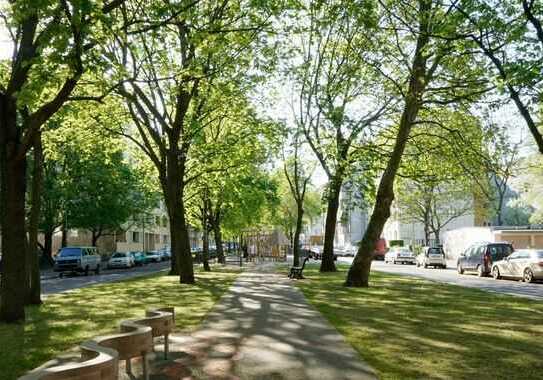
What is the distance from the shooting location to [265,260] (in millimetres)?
61500

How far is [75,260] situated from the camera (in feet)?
126

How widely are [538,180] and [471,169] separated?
118 feet

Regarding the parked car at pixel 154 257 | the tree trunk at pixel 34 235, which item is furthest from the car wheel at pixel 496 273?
the parked car at pixel 154 257

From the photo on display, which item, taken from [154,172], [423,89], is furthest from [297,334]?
[154,172]

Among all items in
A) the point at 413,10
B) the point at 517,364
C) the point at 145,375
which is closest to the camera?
the point at 145,375

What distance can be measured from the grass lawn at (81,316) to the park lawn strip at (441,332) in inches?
140

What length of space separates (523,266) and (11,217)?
22810 millimetres

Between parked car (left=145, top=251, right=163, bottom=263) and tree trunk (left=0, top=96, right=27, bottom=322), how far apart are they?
55672 millimetres

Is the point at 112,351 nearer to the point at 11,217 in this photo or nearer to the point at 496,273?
the point at 11,217

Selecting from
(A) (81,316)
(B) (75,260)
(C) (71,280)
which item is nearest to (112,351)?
(A) (81,316)

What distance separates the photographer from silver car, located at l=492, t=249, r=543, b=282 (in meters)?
26.7

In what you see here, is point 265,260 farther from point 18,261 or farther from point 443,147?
point 18,261

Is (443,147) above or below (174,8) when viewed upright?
below

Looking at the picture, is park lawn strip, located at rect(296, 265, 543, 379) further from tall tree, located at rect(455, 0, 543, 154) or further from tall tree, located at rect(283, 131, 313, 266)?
tall tree, located at rect(283, 131, 313, 266)
